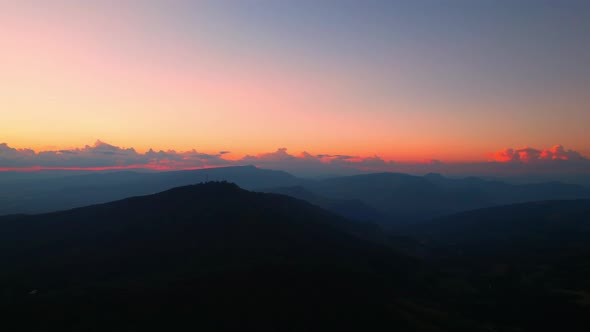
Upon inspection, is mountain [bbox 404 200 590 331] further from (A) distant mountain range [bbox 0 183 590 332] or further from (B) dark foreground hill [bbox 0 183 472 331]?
(B) dark foreground hill [bbox 0 183 472 331]

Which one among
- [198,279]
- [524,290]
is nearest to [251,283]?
[198,279]

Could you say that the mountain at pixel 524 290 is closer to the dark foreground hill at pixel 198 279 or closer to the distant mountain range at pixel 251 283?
the distant mountain range at pixel 251 283

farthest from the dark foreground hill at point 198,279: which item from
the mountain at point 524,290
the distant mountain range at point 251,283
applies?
the mountain at point 524,290

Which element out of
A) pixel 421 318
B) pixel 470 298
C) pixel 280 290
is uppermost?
pixel 280 290

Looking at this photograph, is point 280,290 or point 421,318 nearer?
point 421,318

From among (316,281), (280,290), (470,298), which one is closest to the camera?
(280,290)

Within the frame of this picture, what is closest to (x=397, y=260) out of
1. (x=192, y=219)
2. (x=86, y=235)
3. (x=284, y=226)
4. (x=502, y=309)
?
(x=502, y=309)

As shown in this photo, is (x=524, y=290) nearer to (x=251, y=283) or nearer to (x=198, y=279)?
(x=251, y=283)

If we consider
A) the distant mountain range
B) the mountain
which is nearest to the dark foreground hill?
the distant mountain range

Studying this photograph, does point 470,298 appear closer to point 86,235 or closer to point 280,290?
point 280,290
